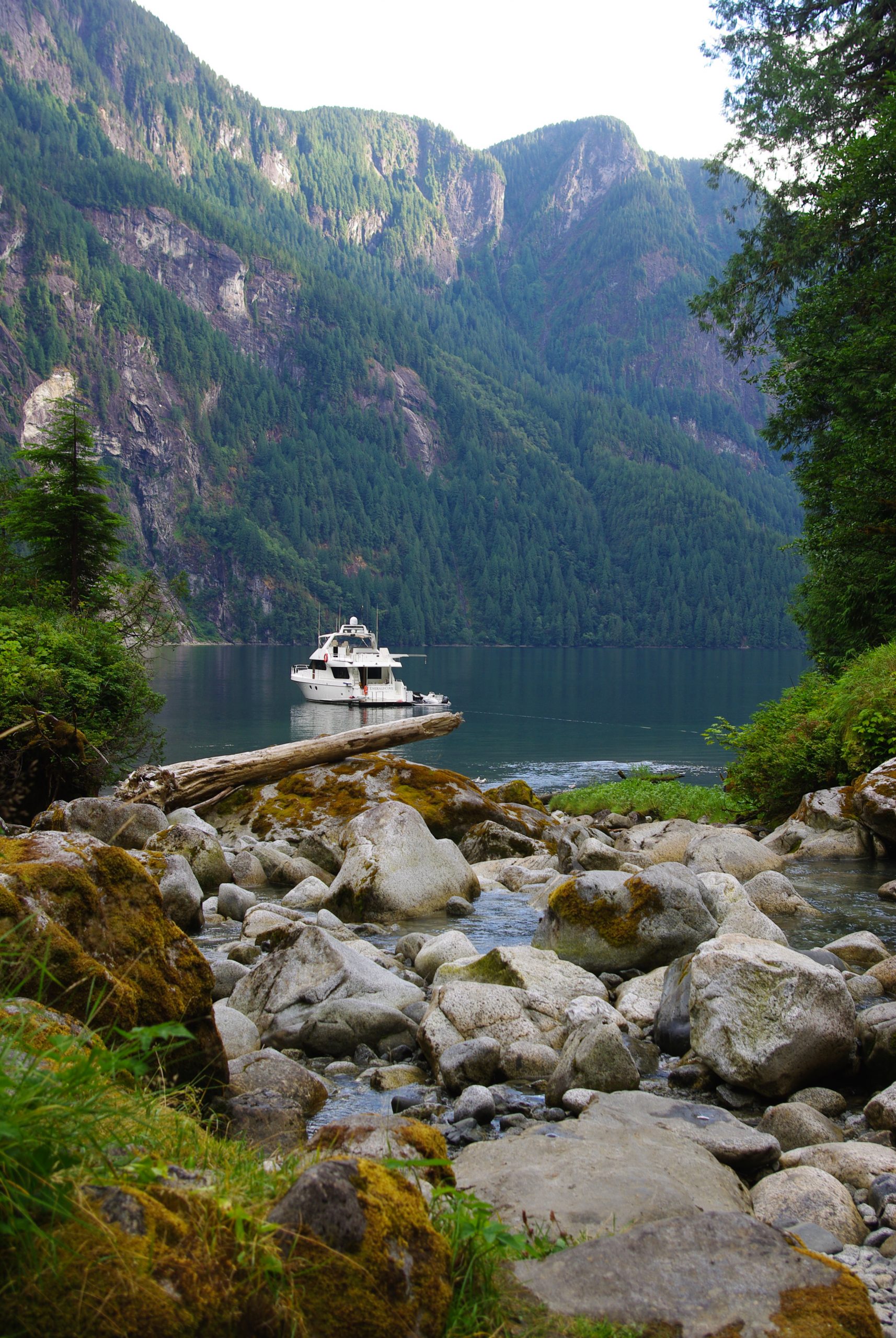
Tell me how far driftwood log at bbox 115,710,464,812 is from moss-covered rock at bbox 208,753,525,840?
250 mm

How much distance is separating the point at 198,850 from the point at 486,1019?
22.9ft

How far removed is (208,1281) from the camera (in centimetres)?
216

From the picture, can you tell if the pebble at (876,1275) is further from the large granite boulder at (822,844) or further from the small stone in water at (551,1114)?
the large granite boulder at (822,844)

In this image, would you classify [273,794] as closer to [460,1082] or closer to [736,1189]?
[460,1082]

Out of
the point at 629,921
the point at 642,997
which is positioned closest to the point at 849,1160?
the point at 642,997

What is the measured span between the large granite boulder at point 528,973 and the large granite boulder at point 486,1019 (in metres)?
0.22

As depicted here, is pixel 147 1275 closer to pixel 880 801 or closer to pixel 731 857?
pixel 731 857

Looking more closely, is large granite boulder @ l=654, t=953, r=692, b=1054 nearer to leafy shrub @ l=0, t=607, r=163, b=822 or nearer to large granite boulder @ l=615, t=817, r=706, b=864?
large granite boulder @ l=615, t=817, r=706, b=864

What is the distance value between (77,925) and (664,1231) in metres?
3.08

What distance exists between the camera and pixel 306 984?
7.37 metres

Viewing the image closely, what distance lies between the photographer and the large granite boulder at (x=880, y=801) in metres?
12.0

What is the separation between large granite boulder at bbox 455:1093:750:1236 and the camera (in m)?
3.70

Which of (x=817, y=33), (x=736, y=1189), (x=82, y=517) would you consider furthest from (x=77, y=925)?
(x=817, y=33)

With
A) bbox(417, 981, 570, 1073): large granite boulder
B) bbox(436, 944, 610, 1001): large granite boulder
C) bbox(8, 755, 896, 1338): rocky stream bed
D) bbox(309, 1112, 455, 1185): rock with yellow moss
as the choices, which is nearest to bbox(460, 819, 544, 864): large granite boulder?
bbox(8, 755, 896, 1338): rocky stream bed
